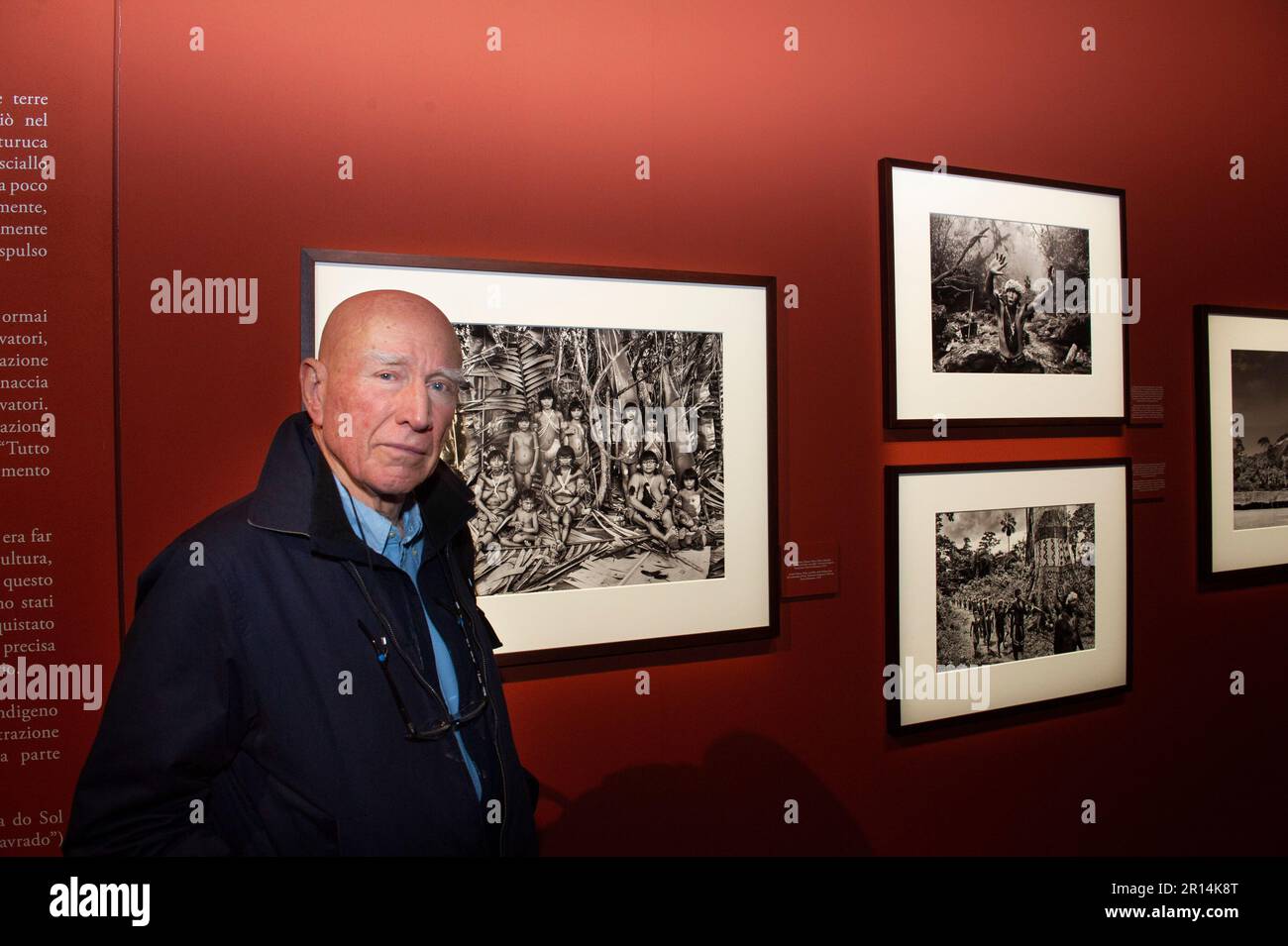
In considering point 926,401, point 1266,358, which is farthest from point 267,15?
point 1266,358

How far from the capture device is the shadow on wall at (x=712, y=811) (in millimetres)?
1981

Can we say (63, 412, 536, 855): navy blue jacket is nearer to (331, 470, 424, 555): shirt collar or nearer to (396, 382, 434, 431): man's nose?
(331, 470, 424, 555): shirt collar

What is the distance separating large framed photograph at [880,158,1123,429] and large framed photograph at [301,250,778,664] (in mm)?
490

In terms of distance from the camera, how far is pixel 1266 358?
9.37ft

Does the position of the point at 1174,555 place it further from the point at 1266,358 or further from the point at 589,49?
the point at 589,49

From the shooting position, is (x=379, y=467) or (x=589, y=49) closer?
(x=379, y=467)

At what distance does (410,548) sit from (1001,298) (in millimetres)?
1940

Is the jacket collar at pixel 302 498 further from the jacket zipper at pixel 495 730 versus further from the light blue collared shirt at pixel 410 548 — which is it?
the jacket zipper at pixel 495 730

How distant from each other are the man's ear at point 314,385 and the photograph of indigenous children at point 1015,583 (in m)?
1.79

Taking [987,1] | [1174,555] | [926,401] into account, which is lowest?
[1174,555]

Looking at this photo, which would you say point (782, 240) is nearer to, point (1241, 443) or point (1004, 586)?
point (1004, 586)

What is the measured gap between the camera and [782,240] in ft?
7.08

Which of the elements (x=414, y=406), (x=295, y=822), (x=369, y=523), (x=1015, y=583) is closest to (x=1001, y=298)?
(x=1015, y=583)
